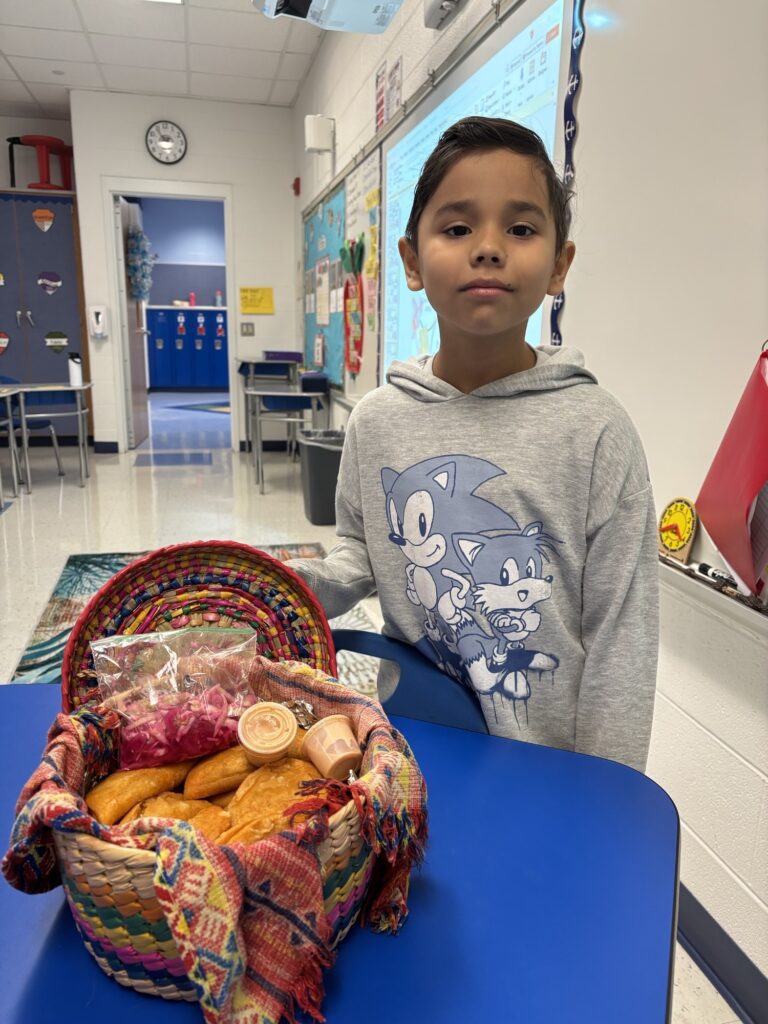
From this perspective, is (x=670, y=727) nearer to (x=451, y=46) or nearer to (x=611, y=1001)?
(x=611, y=1001)

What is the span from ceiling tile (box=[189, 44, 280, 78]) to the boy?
5.29m

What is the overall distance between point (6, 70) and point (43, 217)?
1361 millimetres

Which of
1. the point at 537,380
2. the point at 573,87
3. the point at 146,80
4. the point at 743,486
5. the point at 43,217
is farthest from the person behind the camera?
the point at 43,217

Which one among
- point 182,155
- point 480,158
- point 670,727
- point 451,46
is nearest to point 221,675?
point 480,158

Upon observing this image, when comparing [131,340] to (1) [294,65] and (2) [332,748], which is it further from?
(2) [332,748]

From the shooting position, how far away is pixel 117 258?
651cm

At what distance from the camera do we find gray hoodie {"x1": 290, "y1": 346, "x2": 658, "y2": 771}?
2.78 feet

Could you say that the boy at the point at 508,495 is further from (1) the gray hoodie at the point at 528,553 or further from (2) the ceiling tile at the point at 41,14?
(2) the ceiling tile at the point at 41,14

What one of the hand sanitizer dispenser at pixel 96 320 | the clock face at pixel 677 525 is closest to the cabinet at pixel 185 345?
the hand sanitizer dispenser at pixel 96 320

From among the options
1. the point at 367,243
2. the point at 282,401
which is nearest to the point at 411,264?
the point at 367,243

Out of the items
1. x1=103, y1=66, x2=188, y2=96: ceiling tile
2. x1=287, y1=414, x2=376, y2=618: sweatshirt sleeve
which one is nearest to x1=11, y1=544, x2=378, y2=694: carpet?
x1=287, y1=414, x2=376, y2=618: sweatshirt sleeve

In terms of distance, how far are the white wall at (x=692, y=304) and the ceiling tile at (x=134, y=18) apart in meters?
4.14

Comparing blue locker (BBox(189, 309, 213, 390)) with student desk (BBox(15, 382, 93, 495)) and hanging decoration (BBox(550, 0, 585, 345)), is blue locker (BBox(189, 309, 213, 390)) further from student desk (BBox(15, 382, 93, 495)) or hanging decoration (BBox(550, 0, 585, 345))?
hanging decoration (BBox(550, 0, 585, 345))

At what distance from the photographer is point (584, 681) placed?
88 centimetres
